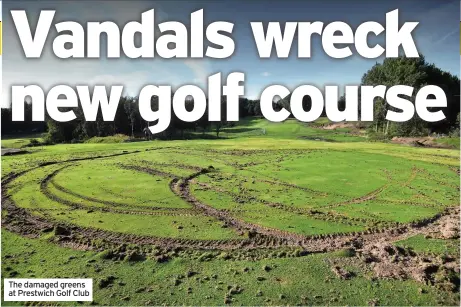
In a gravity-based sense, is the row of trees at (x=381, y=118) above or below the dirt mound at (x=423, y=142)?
above

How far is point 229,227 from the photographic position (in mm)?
17703

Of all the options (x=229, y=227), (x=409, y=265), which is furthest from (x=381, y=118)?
(x=409, y=265)

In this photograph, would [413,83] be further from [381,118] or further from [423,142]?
[423,142]

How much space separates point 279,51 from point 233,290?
14.9 m

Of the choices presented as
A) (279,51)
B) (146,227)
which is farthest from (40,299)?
(279,51)

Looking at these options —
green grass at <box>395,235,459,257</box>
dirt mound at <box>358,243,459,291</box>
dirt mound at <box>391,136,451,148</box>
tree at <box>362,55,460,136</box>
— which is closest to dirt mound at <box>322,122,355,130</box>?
tree at <box>362,55,460,136</box>

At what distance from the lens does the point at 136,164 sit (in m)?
35.1

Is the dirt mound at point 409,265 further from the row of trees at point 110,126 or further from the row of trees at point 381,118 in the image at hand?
the row of trees at point 110,126

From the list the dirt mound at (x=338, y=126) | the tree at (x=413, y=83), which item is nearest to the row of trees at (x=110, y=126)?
the dirt mound at (x=338, y=126)

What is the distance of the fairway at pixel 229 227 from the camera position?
12.5 meters

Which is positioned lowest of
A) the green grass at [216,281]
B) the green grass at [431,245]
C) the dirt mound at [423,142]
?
the green grass at [216,281]

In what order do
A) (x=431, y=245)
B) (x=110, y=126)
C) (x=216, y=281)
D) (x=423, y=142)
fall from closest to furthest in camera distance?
1. (x=216, y=281)
2. (x=431, y=245)
3. (x=423, y=142)
4. (x=110, y=126)

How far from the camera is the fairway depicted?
41.1 ft

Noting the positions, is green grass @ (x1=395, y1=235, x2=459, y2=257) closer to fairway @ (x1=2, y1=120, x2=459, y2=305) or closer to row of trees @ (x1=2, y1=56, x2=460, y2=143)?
fairway @ (x1=2, y1=120, x2=459, y2=305)
